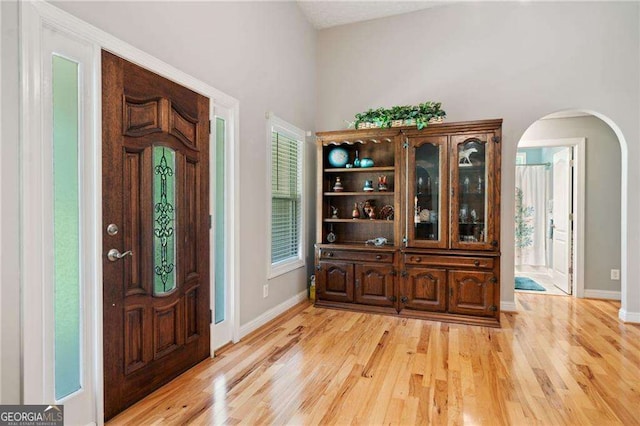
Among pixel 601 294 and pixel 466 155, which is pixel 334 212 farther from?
pixel 601 294

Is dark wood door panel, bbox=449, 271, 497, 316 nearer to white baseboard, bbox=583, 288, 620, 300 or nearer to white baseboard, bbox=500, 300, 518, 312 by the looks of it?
white baseboard, bbox=500, 300, 518, 312

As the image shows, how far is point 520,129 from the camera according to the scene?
395cm

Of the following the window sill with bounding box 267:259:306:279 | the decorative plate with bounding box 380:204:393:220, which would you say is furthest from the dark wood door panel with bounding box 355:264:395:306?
the window sill with bounding box 267:259:306:279

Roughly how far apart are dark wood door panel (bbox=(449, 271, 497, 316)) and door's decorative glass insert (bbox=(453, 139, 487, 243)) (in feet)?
1.24

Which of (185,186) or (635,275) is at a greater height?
(185,186)

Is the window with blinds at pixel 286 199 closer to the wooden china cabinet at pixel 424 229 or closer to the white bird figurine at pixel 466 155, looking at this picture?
the wooden china cabinet at pixel 424 229

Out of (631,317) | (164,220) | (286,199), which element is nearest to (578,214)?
(631,317)

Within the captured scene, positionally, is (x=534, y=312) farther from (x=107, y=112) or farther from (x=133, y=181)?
(x=107, y=112)

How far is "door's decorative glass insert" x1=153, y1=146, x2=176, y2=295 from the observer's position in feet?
7.31

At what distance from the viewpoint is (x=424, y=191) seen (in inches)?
151

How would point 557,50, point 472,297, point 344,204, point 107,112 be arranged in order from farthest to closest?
point 344,204, point 557,50, point 472,297, point 107,112

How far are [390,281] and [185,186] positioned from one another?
2466mm

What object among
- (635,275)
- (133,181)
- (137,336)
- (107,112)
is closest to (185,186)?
(133,181)
